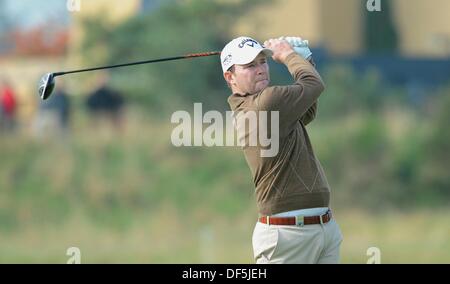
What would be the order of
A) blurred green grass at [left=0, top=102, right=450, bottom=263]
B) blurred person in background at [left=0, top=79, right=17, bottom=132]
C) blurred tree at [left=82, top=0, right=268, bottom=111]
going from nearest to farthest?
blurred green grass at [left=0, top=102, right=450, bottom=263] < blurred person in background at [left=0, top=79, right=17, bottom=132] < blurred tree at [left=82, top=0, right=268, bottom=111]

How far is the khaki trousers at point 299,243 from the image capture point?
6508 mm

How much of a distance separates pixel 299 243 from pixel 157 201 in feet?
34.1

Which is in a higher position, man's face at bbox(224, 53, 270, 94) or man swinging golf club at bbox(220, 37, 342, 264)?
man's face at bbox(224, 53, 270, 94)

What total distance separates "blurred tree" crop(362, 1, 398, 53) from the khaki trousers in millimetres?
28476

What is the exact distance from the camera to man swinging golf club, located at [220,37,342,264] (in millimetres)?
6469

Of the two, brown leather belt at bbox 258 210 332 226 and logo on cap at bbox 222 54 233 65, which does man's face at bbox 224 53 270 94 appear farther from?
brown leather belt at bbox 258 210 332 226

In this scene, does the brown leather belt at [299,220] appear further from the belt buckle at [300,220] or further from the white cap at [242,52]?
the white cap at [242,52]

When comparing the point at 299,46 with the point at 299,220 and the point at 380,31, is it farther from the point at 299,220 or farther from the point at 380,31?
the point at 380,31

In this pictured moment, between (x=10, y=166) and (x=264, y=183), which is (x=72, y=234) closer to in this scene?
(x=10, y=166)

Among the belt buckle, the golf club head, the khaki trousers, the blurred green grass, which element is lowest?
the khaki trousers

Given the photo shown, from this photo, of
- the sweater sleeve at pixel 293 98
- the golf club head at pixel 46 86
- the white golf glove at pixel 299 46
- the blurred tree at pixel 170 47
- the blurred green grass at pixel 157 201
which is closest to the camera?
the sweater sleeve at pixel 293 98

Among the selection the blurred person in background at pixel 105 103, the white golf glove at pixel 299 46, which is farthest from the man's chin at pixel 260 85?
the blurred person in background at pixel 105 103

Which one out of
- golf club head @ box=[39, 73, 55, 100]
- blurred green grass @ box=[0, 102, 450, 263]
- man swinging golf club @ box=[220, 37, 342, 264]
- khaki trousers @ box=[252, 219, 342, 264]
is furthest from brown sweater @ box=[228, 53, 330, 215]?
blurred green grass @ box=[0, 102, 450, 263]

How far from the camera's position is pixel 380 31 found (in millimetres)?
35406
